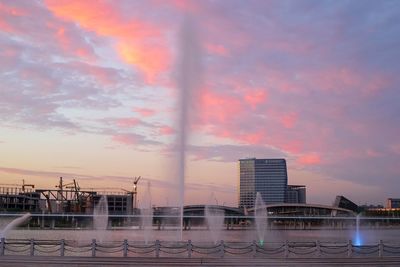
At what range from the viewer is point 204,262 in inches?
1244

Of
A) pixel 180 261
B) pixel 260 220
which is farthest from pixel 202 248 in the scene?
pixel 260 220

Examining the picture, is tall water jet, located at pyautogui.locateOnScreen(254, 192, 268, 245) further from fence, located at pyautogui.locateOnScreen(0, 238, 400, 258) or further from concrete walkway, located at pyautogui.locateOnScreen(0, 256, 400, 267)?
concrete walkway, located at pyautogui.locateOnScreen(0, 256, 400, 267)

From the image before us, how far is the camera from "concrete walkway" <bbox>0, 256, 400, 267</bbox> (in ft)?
100

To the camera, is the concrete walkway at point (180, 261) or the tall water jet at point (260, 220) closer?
the concrete walkway at point (180, 261)

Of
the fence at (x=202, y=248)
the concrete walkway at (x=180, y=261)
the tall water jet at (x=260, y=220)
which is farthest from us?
the tall water jet at (x=260, y=220)

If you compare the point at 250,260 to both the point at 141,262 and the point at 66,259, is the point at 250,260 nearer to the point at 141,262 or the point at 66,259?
the point at 141,262

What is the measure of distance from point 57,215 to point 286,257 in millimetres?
176230

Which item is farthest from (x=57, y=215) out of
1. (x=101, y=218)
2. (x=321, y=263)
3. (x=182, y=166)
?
(x=321, y=263)

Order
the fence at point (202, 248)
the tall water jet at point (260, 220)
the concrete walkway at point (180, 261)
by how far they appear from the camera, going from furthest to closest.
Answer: the tall water jet at point (260, 220)
the fence at point (202, 248)
the concrete walkway at point (180, 261)

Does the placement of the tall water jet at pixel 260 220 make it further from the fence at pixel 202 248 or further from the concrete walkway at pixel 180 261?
the concrete walkway at pixel 180 261

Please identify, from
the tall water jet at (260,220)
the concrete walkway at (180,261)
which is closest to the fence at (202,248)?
the concrete walkway at (180,261)

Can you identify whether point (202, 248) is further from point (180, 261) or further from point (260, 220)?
point (260, 220)

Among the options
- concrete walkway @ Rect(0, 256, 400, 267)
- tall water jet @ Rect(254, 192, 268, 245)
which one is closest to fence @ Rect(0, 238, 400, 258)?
concrete walkway @ Rect(0, 256, 400, 267)

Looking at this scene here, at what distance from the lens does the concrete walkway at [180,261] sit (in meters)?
30.6
